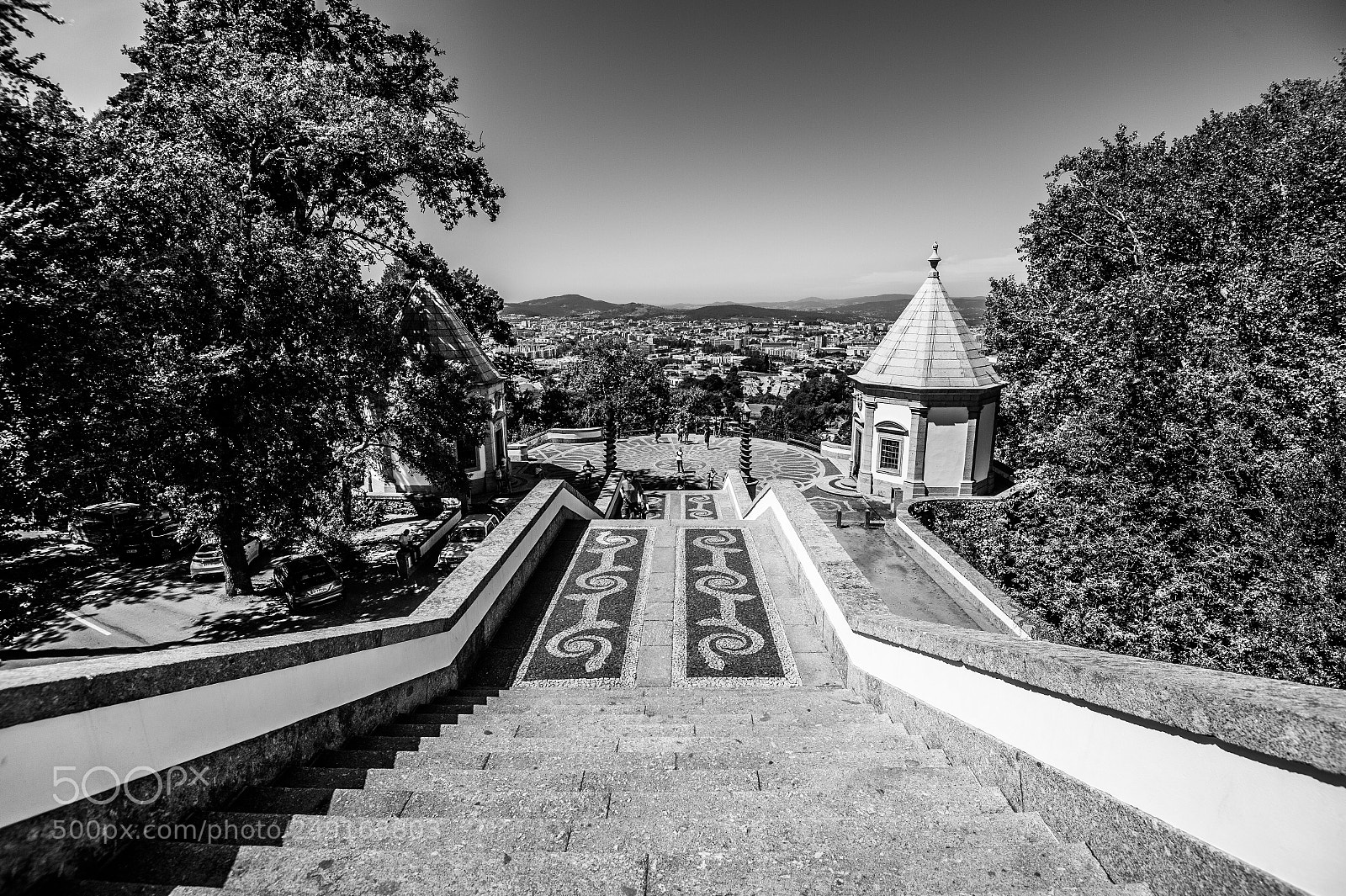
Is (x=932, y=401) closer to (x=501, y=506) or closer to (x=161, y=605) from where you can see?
(x=501, y=506)

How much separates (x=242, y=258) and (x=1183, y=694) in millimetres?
12702

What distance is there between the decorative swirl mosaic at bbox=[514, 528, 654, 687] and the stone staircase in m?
1.35

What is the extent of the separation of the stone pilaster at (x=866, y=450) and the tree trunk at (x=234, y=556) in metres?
19.2

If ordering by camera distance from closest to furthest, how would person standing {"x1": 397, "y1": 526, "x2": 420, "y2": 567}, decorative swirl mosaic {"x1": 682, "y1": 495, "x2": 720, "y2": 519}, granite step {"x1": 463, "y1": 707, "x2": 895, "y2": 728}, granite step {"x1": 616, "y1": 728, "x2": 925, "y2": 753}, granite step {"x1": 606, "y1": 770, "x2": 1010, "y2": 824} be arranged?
granite step {"x1": 606, "y1": 770, "x2": 1010, "y2": 824} < granite step {"x1": 616, "y1": 728, "x2": 925, "y2": 753} < granite step {"x1": 463, "y1": 707, "x2": 895, "y2": 728} < person standing {"x1": 397, "y1": 526, "x2": 420, "y2": 567} < decorative swirl mosaic {"x1": 682, "y1": 495, "x2": 720, "y2": 519}

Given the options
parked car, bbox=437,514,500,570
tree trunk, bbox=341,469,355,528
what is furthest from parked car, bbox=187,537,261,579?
parked car, bbox=437,514,500,570

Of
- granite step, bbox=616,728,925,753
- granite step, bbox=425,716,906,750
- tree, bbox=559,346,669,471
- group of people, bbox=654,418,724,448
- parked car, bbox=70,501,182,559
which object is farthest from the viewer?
tree, bbox=559,346,669,471

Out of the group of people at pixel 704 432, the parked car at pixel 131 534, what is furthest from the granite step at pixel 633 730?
the group of people at pixel 704 432

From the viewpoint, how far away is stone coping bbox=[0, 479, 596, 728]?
2606 millimetres

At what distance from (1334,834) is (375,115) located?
47.5ft

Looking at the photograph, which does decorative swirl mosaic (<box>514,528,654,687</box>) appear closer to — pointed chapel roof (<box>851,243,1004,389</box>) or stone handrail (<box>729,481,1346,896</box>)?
stone handrail (<box>729,481,1346,896</box>)

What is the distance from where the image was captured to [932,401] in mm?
21734

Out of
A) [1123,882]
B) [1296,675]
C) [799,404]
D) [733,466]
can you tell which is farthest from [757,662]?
[799,404]

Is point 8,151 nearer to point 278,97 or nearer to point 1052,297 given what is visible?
point 278,97

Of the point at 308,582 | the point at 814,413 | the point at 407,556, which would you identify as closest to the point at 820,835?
the point at 308,582
